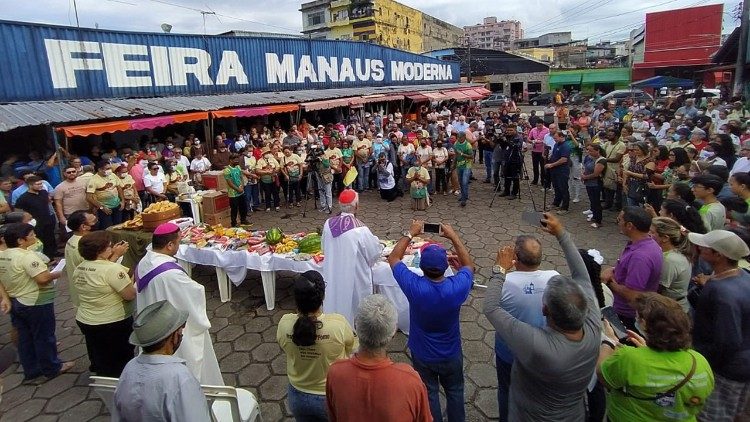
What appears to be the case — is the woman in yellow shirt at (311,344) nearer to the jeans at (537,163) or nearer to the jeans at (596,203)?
the jeans at (596,203)

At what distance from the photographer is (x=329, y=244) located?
4516 mm

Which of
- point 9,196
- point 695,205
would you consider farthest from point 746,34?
point 9,196

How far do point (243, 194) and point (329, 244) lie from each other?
518 centimetres

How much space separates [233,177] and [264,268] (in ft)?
12.0

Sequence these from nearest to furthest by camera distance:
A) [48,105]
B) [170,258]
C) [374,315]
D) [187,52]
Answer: [374,315], [170,258], [48,105], [187,52]

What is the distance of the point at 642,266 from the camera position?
132 inches

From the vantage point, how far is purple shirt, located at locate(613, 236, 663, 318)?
3342 mm

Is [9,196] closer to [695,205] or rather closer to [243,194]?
[243,194]

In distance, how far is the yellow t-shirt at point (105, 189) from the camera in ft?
25.4

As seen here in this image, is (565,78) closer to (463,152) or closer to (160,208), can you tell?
(463,152)

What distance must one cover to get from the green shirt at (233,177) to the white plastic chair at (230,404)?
607 centimetres

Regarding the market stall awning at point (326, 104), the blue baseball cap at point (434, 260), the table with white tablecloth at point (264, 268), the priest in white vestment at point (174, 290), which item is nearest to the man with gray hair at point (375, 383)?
the blue baseball cap at point (434, 260)

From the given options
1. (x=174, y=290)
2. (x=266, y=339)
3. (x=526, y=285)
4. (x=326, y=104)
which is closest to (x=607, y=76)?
(x=326, y=104)

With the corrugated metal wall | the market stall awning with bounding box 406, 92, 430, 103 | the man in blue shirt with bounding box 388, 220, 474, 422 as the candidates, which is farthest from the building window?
the man in blue shirt with bounding box 388, 220, 474, 422
